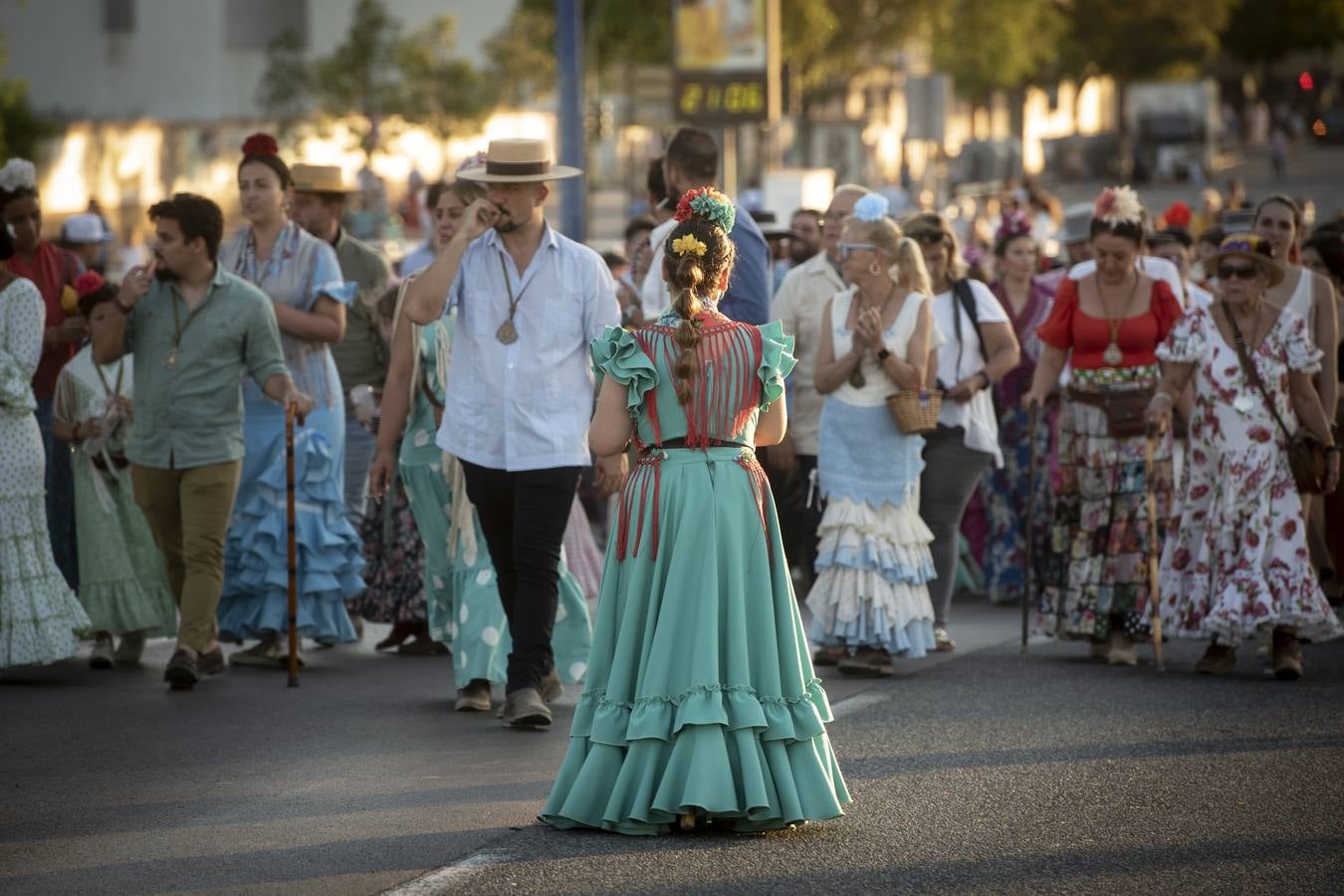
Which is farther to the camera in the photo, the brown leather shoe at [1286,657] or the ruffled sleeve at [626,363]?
the brown leather shoe at [1286,657]

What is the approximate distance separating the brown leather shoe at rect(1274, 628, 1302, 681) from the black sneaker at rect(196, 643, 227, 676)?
4664 mm

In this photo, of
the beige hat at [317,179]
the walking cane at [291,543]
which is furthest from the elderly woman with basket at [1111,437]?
the beige hat at [317,179]

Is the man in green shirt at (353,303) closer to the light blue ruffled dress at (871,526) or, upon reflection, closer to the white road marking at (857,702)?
the light blue ruffled dress at (871,526)

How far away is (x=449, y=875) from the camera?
629 cm

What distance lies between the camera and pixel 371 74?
53375 millimetres

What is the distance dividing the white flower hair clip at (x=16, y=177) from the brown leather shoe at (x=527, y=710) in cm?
395

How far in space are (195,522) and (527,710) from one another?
2.05 metres

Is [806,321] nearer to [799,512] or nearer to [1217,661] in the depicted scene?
[799,512]

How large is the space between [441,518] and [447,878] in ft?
11.1

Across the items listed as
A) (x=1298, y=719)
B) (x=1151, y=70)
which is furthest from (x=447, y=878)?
(x=1151, y=70)

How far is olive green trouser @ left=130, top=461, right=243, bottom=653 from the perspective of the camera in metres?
9.68

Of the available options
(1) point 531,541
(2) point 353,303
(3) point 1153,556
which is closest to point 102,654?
(2) point 353,303

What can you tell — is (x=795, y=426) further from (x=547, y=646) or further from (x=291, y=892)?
(x=291, y=892)

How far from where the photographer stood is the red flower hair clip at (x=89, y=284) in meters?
10.7
